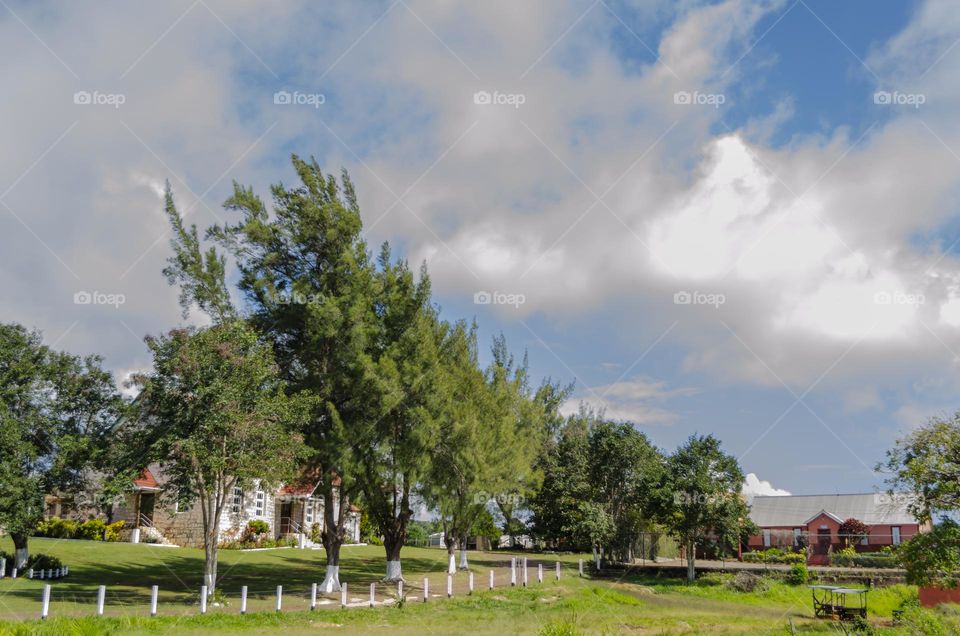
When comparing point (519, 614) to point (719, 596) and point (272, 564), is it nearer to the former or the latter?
point (719, 596)

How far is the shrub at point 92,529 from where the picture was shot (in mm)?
45031

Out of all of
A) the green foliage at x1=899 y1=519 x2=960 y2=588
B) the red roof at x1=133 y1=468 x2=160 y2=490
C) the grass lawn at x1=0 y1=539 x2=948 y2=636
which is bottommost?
the grass lawn at x1=0 y1=539 x2=948 y2=636

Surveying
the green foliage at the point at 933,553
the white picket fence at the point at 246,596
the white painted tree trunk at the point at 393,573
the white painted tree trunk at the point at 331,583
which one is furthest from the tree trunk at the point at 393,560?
the green foliage at the point at 933,553

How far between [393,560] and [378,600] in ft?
17.7

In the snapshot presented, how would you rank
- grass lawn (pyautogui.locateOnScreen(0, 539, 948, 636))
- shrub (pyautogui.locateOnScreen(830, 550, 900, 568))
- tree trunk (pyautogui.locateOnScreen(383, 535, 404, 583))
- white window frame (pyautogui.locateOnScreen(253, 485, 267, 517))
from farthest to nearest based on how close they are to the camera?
white window frame (pyautogui.locateOnScreen(253, 485, 267, 517)) → shrub (pyautogui.locateOnScreen(830, 550, 900, 568)) → tree trunk (pyautogui.locateOnScreen(383, 535, 404, 583)) → grass lawn (pyautogui.locateOnScreen(0, 539, 948, 636))

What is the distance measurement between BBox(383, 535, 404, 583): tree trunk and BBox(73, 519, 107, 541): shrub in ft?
71.3

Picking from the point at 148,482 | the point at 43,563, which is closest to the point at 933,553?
the point at 43,563

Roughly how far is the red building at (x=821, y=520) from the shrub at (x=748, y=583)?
1654 centimetres

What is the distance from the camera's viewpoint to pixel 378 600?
28.7 meters

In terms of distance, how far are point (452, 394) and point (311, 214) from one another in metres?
10.5

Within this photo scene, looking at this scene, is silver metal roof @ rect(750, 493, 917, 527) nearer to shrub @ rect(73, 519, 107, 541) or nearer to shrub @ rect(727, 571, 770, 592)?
shrub @ rect(727, 571, 770, 592)

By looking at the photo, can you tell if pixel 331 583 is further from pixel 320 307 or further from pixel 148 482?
pixel 148 482

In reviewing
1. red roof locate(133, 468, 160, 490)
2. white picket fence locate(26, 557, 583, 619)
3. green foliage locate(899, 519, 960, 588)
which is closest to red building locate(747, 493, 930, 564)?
green foliage locate(899, 519, 960, 588)

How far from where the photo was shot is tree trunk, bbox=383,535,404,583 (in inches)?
1325
